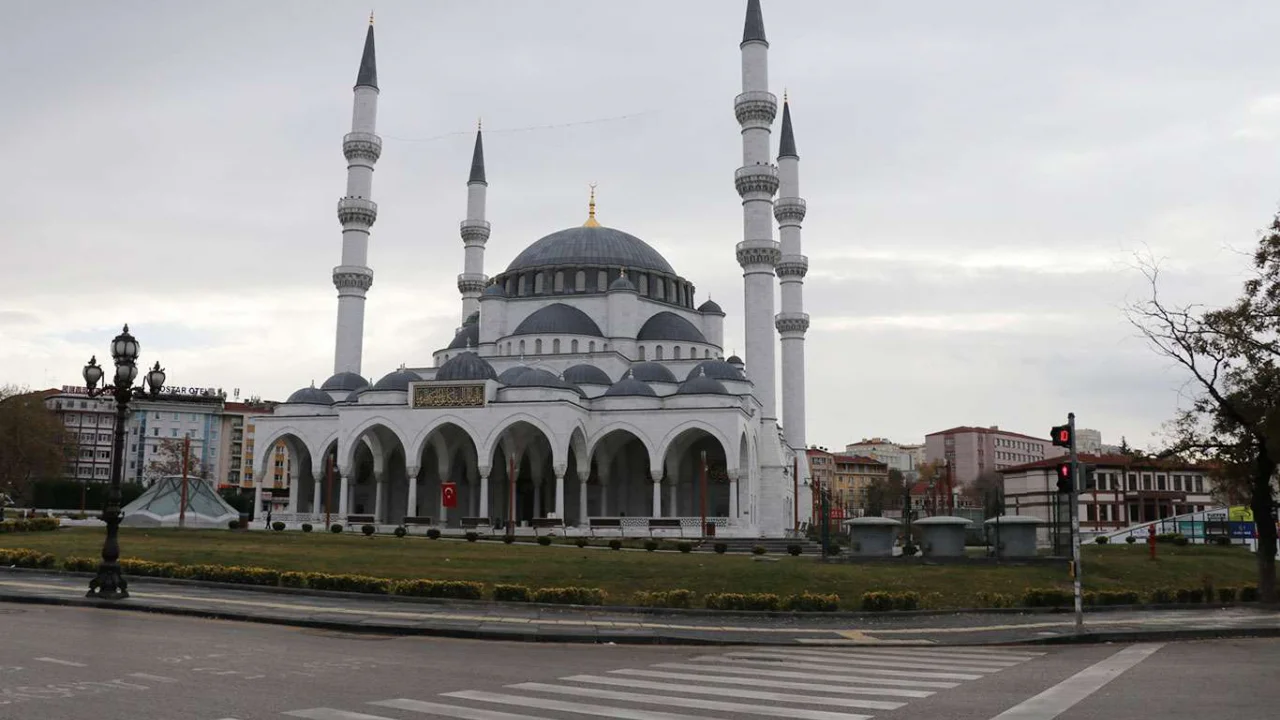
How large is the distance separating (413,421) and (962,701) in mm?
45347

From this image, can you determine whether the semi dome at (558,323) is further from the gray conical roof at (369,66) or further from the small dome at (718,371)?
the gray conical roof at (369,66)

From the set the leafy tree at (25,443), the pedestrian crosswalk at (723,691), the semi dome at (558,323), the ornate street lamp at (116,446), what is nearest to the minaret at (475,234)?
the semi dome at (558,323)

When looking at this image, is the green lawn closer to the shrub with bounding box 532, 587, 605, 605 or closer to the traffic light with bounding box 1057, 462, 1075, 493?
the shrub with bounding box 532, 587, 605, 605

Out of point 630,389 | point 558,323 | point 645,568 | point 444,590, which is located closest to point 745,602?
point 444,590

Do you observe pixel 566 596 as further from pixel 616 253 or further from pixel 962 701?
pixel 616 253

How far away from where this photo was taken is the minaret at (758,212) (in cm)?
5528

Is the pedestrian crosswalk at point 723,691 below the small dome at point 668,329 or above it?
below

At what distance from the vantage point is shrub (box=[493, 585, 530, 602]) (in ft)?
61.4

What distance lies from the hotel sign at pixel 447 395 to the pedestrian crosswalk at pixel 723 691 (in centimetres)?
3898

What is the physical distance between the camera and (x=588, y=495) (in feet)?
188

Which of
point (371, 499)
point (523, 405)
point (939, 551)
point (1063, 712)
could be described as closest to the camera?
point (1063, 712)

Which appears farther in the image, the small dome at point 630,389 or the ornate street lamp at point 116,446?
the small dome at point 630,389

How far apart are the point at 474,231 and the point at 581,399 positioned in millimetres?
22031

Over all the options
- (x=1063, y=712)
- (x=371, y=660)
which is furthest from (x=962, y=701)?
(x=371, y=660)
